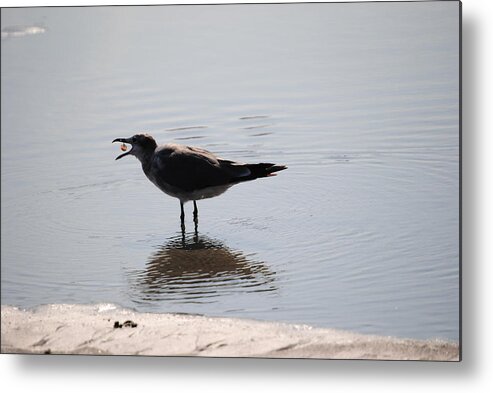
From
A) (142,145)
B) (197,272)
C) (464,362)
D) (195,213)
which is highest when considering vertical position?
(142,145)

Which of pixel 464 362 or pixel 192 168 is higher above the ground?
pixel 192 168

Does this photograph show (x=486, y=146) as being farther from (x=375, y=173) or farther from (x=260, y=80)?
(x=260, y=80)

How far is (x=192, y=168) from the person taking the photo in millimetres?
6262

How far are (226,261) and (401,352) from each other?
1045 mm

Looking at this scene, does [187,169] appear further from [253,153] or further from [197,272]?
[197,272]

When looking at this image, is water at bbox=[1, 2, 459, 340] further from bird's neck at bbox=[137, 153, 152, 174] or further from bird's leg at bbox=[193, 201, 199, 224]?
bird's neck at bbox=[137, 153, 152, 174]

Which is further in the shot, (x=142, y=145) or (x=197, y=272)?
(x=142, y=145)

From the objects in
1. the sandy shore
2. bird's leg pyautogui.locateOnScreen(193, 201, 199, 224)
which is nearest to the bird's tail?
bird's leg pyautogui.locateOnScreen(193, 201, 199, 224)

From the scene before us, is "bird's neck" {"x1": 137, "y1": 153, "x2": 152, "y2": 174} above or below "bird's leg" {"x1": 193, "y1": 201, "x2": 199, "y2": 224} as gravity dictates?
above

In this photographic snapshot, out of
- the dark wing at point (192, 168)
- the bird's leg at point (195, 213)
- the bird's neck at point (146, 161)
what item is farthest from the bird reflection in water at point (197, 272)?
the bird's neck at point (146, 161)

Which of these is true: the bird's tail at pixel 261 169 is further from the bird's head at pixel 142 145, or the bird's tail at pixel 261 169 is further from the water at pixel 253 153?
the bird's head at pixel 142 145

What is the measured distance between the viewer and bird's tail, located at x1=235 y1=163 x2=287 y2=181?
6.00 m

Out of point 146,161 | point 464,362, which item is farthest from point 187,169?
point 464,362

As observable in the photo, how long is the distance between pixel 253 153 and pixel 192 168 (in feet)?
1.09
